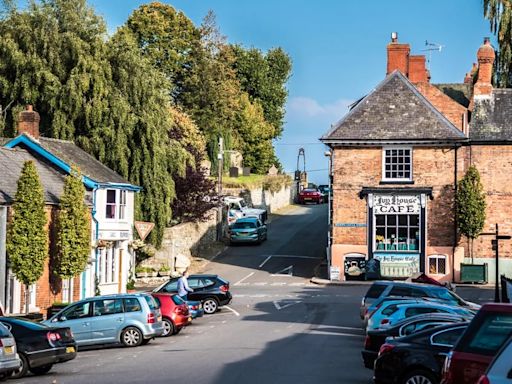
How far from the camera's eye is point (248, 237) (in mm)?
63750

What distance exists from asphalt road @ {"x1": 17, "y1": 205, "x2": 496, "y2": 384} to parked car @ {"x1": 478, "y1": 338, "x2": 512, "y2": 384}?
32.8 feet

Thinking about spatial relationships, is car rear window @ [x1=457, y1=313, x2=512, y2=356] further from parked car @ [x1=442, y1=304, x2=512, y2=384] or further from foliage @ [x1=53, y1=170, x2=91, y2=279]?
foliage @ [x1=53, y1=170, x2=91, y2=279]

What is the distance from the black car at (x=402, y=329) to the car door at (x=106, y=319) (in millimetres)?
9446

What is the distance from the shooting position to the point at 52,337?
2191 cm

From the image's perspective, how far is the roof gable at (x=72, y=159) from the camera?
40594 millimetres

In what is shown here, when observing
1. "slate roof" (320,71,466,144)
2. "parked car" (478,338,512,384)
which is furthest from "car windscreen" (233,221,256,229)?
"parked car" (478,338,512,384)

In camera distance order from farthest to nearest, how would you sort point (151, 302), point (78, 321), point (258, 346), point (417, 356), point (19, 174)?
point (19, 174) < point (151, 302) < point (78, 321) < point (258, 346) < point (417, 356)

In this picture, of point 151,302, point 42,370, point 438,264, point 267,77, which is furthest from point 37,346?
point 267,77

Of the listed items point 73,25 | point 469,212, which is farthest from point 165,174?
point 469,212

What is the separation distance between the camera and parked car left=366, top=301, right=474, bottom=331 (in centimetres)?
2273

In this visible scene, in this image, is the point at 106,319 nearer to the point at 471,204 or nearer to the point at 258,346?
the point at 258,346

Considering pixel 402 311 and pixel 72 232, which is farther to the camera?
pixel 72 232

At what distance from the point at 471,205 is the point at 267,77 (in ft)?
188

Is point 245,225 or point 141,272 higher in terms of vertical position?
point 245,225
